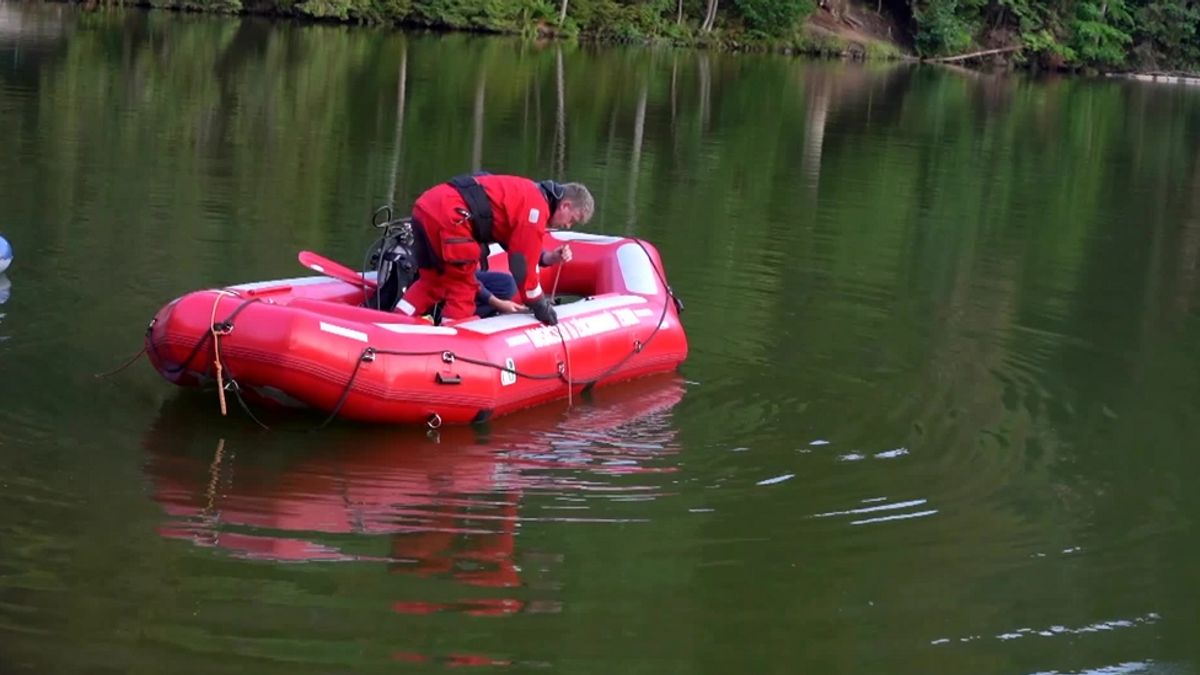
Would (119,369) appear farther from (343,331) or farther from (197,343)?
(343,331)

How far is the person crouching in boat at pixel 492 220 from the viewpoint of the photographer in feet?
28.5

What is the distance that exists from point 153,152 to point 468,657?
39.7 ft

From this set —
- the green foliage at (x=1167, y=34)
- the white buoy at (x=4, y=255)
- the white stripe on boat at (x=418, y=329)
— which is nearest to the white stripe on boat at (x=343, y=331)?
the white stripe on boat at (x=418, y=329)

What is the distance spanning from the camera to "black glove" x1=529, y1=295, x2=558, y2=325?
8953 millimetres

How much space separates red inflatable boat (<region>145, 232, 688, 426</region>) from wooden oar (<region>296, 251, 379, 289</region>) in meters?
0.02

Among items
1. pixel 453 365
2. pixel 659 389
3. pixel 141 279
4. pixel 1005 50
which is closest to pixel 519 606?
pixel 453 365

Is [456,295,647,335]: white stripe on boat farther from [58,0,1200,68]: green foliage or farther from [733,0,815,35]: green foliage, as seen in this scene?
[733,0,815,35]: green foliage

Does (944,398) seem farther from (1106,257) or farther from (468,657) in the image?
(1106,257)

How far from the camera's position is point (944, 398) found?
9.72 m

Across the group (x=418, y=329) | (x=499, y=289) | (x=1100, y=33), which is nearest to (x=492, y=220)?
(x=418, y=329)

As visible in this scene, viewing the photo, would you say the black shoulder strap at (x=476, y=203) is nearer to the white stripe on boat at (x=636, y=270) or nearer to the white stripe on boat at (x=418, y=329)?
the white stripe on boat at (x=418, y=329)

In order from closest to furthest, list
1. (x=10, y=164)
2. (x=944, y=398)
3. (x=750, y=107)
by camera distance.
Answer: (x=944, y=398) → (x=10, y=164) → (x=750, y=107)

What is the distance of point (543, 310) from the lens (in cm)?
899

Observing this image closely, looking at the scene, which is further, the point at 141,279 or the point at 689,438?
the point at 141,279
